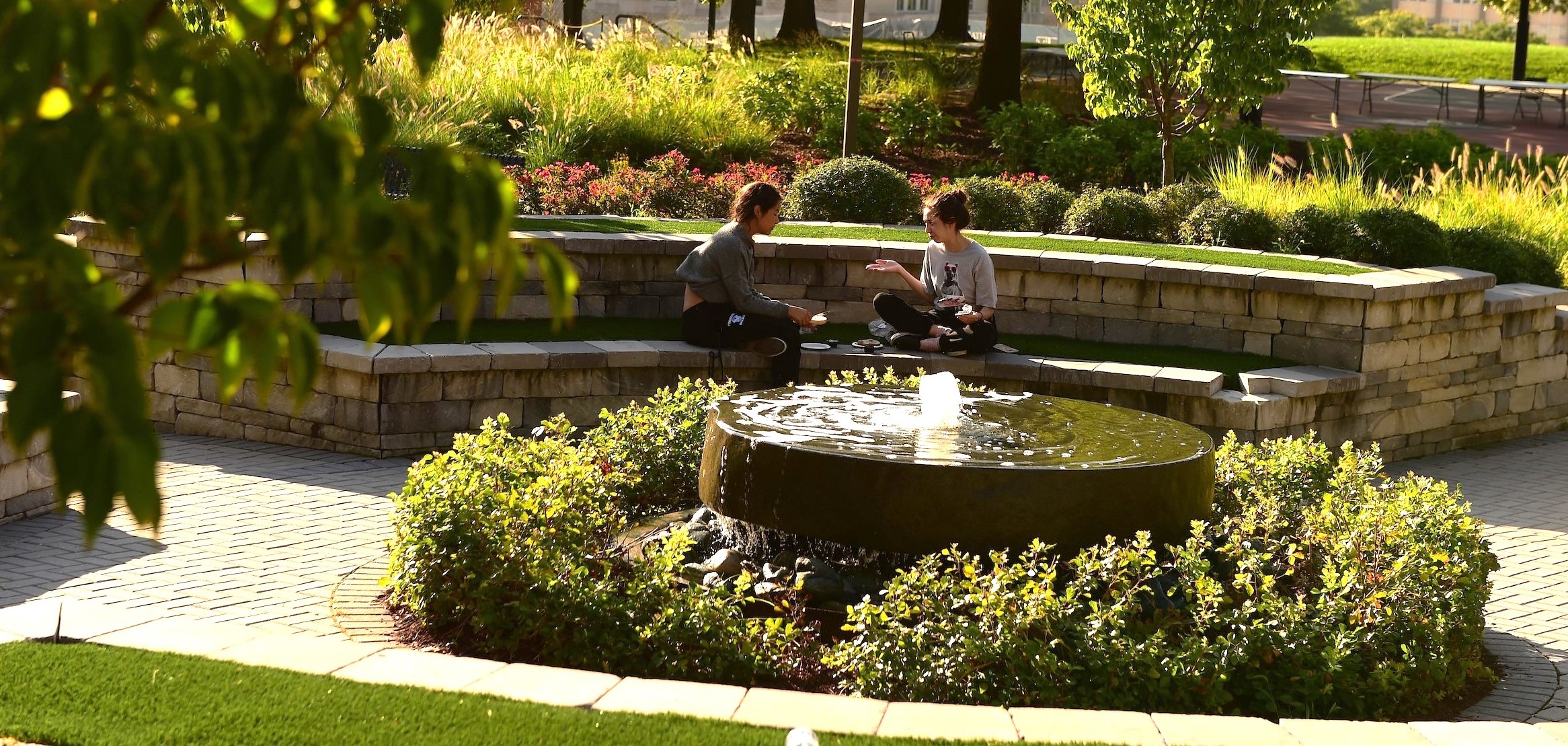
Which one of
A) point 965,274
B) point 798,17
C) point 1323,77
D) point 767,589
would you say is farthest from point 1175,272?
point 1323,77

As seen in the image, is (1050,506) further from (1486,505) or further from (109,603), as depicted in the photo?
(1486,505)

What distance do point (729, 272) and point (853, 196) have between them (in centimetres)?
386

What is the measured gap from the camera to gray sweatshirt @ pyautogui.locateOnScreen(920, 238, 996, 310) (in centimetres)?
921

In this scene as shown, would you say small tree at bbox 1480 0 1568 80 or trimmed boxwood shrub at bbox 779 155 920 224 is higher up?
small tree at bbox 1480 0 1568 80

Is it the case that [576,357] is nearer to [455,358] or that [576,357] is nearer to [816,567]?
[455,358]

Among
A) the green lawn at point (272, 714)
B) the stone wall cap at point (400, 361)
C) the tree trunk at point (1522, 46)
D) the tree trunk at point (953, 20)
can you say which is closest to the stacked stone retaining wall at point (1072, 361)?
the stone wall cap at point (400, 361)

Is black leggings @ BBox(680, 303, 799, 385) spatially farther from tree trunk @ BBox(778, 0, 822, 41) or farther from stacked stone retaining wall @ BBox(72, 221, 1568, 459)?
tree trunk @ BBox(778, 0, 822, 41)

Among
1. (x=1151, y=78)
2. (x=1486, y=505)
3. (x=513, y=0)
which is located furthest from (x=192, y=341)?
(x=1151, y=78)

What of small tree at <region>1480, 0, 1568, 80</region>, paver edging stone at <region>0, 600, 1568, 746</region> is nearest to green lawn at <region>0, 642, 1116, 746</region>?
paver edging stone at <region>0, 600, 1568, 746</region>

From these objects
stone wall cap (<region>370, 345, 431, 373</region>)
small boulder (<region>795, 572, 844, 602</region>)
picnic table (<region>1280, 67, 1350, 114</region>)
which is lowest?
small boulder (<region>795, 572, 844, 602</region>)

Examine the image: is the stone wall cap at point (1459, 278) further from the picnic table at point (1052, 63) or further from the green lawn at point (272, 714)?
the picnic table at point (1052, 63)

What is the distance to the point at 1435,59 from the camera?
4125 cm

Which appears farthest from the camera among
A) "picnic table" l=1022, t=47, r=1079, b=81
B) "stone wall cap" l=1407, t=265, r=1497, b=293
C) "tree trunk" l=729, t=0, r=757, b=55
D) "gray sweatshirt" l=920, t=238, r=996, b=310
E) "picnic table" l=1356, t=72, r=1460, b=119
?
"picnic table" l=1356, t=72, r=1460, b=119

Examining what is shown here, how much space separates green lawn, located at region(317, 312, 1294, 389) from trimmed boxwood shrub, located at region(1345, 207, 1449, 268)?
1612 millimetres
